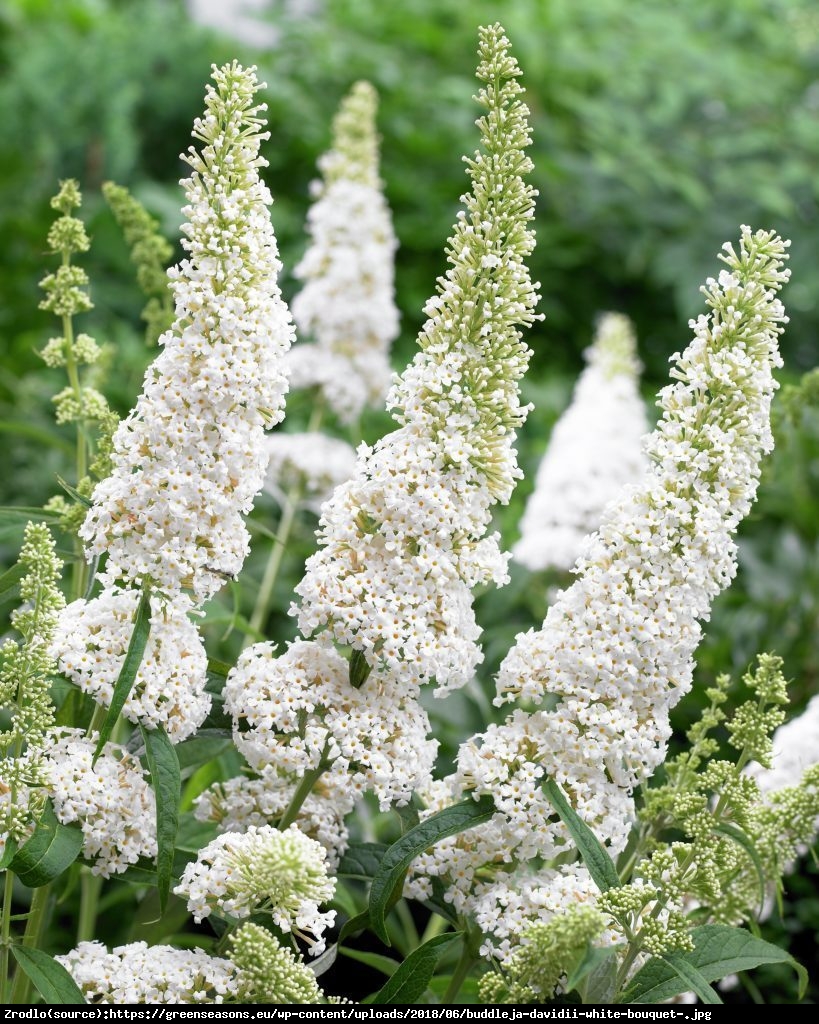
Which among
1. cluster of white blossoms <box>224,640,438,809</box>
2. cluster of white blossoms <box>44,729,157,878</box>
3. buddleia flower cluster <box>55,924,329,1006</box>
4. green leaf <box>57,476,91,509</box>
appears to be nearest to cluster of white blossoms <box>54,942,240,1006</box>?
buddleia flower cluster <box>55,924,329,1006</box>

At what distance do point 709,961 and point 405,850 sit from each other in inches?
15.8

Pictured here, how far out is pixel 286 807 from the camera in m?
1.59

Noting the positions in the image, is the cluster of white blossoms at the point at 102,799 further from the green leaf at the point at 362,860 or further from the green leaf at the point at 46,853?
the green leaf at the point at 362,860

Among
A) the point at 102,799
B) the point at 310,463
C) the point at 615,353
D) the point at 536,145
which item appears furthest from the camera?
the point at 536,145

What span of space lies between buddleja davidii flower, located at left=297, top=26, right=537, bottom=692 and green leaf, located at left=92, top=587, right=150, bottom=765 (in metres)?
0.19

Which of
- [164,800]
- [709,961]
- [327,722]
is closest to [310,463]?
[327,722]

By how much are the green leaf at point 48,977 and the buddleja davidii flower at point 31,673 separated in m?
0.14

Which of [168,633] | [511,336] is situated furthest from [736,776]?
[168,633]

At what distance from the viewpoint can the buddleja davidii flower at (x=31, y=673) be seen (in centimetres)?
135

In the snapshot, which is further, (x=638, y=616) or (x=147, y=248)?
(x=147, y=248)

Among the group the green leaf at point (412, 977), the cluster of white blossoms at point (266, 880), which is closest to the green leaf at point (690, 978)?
the green leaf at point (412, 977)

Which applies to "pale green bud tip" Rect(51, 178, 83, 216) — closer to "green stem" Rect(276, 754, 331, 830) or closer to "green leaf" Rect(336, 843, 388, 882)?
"green stem" Rect(276, 754, 331, 830)

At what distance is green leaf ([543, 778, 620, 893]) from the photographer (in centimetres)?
143

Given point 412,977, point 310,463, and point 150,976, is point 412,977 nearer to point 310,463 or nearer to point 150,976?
point 150,976
